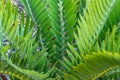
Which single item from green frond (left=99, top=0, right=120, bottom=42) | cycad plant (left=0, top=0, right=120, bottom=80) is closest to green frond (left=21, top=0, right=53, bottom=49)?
cycad plant (left=0, top=0, right=120, bottom=80)

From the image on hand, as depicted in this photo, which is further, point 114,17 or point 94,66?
point 114,17

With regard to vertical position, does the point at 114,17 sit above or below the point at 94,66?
above

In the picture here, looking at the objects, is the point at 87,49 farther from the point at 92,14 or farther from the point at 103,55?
the point at 103,55

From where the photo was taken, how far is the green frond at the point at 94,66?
950 millimetres

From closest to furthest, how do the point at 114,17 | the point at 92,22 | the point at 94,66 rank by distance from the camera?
the point at 94,66, the point at 92,22, the point at 114,17

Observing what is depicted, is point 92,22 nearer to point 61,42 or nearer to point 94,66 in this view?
point 94,66

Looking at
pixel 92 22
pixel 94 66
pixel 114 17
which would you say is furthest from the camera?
pixel 114 17

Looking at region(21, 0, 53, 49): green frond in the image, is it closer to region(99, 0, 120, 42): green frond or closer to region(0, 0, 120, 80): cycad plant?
region(0, 0, 120, 80): cycad plant

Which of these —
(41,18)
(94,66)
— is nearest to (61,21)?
(41,18)

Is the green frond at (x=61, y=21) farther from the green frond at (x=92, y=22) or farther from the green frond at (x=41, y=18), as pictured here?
the green frond at (x=92, y=22)

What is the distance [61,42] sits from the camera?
166 centimetres

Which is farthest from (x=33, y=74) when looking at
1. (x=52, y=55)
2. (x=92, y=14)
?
(x=52, y=55)

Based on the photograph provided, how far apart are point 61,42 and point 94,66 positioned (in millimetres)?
565

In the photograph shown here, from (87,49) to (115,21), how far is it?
0.33 metres
